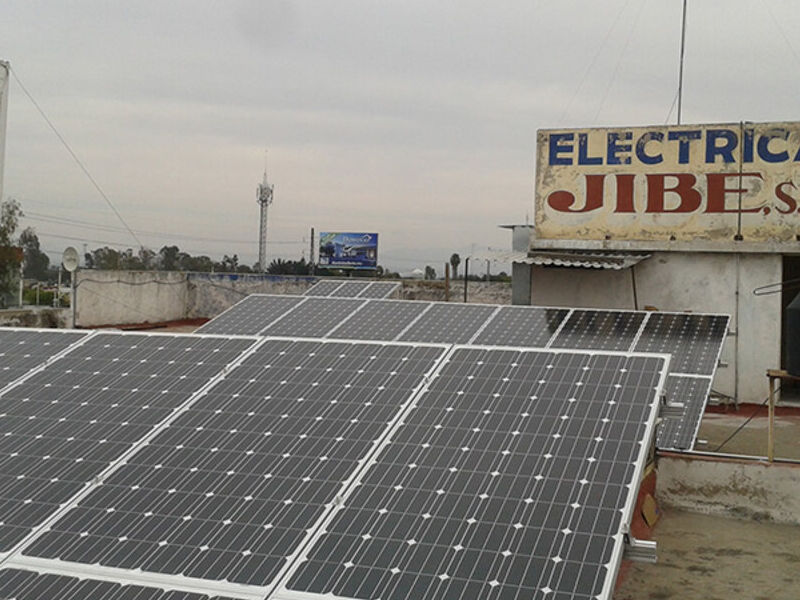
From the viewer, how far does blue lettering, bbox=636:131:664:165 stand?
24.4 metres

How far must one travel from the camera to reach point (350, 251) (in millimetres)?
60062

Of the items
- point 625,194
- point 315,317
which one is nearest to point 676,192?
point 625,194

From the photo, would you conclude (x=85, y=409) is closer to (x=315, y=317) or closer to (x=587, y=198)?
(x=315, y=317)

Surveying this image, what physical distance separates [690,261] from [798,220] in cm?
295

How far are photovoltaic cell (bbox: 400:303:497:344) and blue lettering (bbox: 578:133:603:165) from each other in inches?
332

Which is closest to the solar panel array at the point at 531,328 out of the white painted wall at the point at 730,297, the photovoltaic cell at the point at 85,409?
the white painted wall at the point at 730,297

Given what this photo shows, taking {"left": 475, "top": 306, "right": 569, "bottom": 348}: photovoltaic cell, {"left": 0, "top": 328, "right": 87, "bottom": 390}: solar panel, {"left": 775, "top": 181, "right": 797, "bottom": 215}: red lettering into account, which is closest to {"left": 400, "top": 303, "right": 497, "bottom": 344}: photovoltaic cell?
{"left": 475, "top": 306, "right": 569, "bottom": 348}: photovoltaic cell

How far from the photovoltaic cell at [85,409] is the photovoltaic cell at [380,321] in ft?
23.4

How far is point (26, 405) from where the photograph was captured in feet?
29.2

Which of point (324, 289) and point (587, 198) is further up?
point (587, 198)

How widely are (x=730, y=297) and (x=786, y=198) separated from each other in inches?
119

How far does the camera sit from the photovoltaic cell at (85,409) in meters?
7.34

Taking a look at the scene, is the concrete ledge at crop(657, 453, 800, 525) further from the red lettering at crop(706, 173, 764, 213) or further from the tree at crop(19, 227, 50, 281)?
the tree at crop(19, 227, 50, 281)

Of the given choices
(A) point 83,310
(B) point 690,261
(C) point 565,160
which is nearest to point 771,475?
(B) point 690,261
